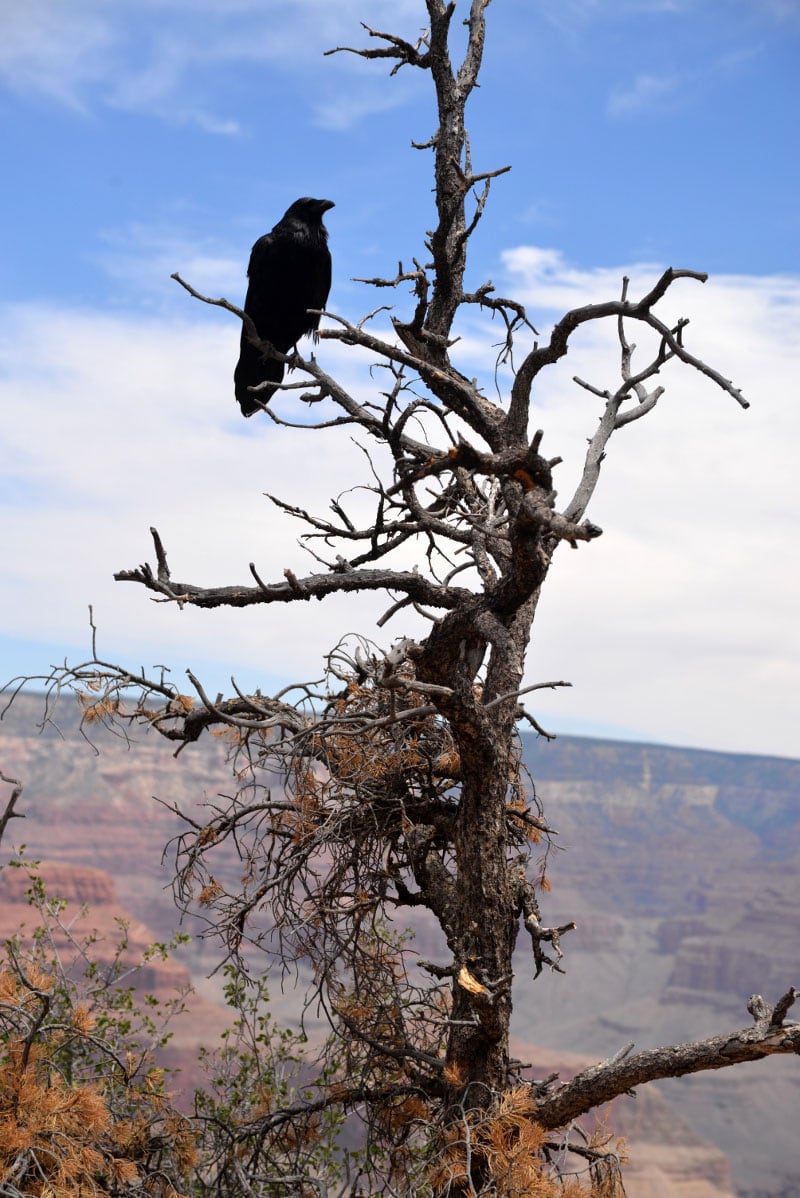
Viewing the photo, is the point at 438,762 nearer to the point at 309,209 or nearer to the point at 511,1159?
the point at 511,1159

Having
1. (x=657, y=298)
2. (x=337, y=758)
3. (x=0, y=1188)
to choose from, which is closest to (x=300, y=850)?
(x=337, y=758)

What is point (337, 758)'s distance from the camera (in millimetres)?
5941

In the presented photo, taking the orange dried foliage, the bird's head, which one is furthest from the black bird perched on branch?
the orange dried foliage

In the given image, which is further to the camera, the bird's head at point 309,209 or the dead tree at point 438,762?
the bird's head at point 309,209

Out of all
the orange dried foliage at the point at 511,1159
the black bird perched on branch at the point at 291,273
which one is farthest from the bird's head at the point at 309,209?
the orange dried foliage at the point at 511,1159

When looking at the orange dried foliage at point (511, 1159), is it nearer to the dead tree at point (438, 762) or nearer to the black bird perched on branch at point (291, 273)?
the dead tree at point (438, 762)

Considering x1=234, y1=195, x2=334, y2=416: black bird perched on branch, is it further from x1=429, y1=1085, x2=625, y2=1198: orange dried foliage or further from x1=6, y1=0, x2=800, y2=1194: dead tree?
x1=429, y1=1085, x2=625, y2=1198: orange dried foliage

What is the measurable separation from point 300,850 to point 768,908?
101 m

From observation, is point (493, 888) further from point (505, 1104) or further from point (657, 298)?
point (657, 298)

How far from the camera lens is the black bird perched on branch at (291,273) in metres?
7.90

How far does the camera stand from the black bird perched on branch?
7902 mm

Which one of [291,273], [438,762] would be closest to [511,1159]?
[438,762]

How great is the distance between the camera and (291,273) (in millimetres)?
7895

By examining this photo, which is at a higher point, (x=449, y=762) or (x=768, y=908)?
(x=449, y=762)
